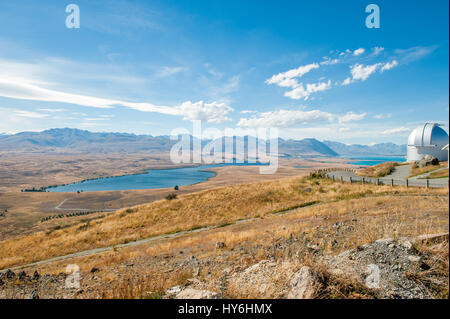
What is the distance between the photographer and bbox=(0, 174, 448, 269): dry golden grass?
60.0 ft

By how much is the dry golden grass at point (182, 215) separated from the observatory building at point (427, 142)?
28.3m

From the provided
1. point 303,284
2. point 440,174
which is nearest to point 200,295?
point 303,284

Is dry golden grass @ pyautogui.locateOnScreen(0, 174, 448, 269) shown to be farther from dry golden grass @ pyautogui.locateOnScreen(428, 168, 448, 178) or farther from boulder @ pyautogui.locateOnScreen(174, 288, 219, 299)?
boulder @ pyautogui.locateOnScreen(174, 288, 219, 299)

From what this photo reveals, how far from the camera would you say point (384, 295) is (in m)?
3.69

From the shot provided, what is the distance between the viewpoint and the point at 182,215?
77.0 ft

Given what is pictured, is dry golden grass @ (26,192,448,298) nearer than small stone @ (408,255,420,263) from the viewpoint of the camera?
Yes

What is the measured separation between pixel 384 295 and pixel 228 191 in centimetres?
2602

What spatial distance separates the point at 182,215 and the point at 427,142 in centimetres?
4918

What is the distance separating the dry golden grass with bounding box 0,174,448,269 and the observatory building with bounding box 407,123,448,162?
28268 millimetres

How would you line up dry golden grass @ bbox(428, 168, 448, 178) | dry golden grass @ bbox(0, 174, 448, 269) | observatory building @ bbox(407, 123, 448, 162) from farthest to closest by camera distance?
observatory building @ bbox(407, 123, 448, 162)
dry golden grass @ bbox(428, 168, 448, 178)
dry golden grass @ bbox(0, 174, 448, 269)

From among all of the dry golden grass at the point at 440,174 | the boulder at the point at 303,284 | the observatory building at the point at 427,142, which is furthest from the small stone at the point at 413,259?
the observatory building at the point at 427,142

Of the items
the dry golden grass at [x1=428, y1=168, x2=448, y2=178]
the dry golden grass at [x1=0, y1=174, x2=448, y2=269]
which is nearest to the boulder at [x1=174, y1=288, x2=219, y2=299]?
the dry golden grass at [x1=0, y1=174, x2=448, y2=269]

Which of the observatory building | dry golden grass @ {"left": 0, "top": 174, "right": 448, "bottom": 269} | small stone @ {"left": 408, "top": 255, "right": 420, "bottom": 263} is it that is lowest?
dry golden grass @ {"left": 0, "top": 174, "right": 448, "bottom": 269}
